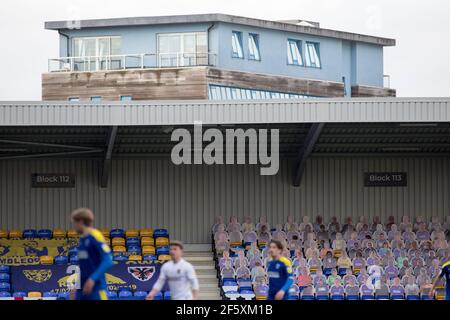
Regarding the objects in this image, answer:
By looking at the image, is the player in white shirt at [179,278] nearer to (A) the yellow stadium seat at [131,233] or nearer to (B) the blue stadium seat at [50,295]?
(B) the blue stadium seat at [50,295]

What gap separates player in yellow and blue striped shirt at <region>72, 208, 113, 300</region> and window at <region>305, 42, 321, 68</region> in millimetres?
51734

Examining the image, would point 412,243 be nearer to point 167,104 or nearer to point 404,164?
point 404,164

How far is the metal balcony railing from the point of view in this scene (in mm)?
60875

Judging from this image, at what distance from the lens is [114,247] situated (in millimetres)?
30547

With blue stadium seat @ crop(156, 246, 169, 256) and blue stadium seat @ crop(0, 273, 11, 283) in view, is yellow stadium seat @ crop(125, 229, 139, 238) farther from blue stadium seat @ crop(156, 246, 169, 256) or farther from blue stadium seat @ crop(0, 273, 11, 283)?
blue stadium seat @ crop(0, 273, 11, 283)

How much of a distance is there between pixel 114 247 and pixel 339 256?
5.36 meters

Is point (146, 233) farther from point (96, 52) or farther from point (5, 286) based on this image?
point (96, 52)

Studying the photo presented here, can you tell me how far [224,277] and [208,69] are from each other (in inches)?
1245

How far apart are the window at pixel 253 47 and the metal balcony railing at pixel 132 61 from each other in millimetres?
2524

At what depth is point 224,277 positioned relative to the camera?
28.5 meters

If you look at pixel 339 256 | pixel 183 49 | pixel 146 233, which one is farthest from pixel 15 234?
pixel 183 49

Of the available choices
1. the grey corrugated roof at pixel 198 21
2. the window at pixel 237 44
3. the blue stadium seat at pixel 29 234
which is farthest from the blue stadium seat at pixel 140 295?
the window at pixel 237 44
